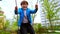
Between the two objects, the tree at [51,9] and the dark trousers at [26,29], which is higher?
the tree at [51,9]

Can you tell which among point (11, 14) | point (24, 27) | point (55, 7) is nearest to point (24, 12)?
point (24, 27)

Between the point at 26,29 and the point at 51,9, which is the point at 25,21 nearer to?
the point at 26,29

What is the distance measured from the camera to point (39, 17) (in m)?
2.79

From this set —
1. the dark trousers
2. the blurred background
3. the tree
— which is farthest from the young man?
the tree

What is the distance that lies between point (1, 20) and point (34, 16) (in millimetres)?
519

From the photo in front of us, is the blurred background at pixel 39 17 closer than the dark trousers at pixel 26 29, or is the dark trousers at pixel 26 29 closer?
the dark trousers at pixel 26 29

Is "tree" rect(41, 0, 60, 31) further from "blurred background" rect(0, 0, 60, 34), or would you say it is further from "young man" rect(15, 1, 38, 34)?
"young man" rect(15, 1, 38, 34)

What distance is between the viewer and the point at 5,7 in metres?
2.72

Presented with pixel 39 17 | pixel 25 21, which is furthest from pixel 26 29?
pixel 39 17

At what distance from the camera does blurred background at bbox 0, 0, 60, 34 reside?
271 centimetres

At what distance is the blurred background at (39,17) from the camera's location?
8.88 ft

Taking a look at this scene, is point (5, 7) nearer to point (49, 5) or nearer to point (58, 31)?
point (49, 5)

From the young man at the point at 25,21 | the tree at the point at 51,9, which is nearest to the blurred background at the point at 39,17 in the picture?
the tree at the point at 51,9

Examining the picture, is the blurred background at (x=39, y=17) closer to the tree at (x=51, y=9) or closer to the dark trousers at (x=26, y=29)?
the tree at (x=51, y=9)
